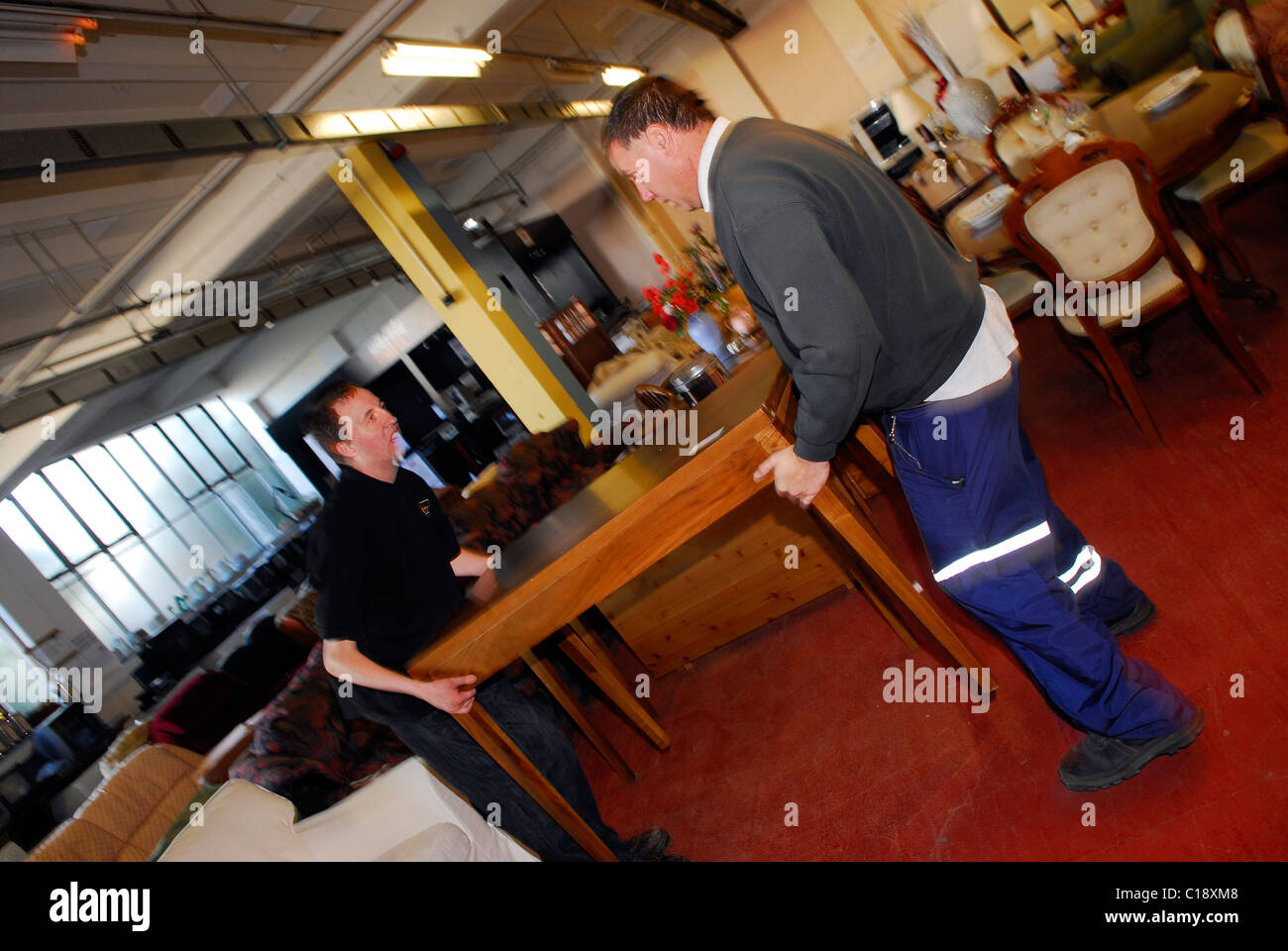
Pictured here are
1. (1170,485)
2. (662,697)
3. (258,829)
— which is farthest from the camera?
(662,697)

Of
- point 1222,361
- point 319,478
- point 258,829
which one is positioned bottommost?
point 1222,361

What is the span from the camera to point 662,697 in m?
3.56

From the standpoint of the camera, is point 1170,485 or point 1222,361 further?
point 1222,361

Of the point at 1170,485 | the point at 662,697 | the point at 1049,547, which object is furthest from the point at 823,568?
the point at 1049,547

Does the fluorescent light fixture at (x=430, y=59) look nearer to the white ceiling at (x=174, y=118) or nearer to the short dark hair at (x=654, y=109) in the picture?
the white ceiling at (x=174, y=118)

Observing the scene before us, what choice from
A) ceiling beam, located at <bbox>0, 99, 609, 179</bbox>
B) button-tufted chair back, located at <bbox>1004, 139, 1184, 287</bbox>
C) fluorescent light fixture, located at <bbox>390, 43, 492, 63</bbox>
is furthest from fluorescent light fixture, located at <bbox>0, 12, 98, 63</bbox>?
button-tufted chair back, located at <bbox>1004, 139, 1184, 287</bbox>

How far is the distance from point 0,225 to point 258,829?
509 centimetres

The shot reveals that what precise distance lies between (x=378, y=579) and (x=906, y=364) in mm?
1518

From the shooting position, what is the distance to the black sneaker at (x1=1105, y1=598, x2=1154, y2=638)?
87.4 inches

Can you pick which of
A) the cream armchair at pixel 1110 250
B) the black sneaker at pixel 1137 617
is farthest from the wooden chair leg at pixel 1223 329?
the black sneaker at pixel 1137 617

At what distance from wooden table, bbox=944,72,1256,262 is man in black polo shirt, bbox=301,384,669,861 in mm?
2697

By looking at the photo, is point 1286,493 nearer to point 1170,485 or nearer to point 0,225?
point 1170,485

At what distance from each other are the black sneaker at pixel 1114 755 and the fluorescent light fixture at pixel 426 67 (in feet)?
15.5

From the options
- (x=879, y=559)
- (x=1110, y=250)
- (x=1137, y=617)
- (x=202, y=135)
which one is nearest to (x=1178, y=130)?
(x=1110, y=250)
